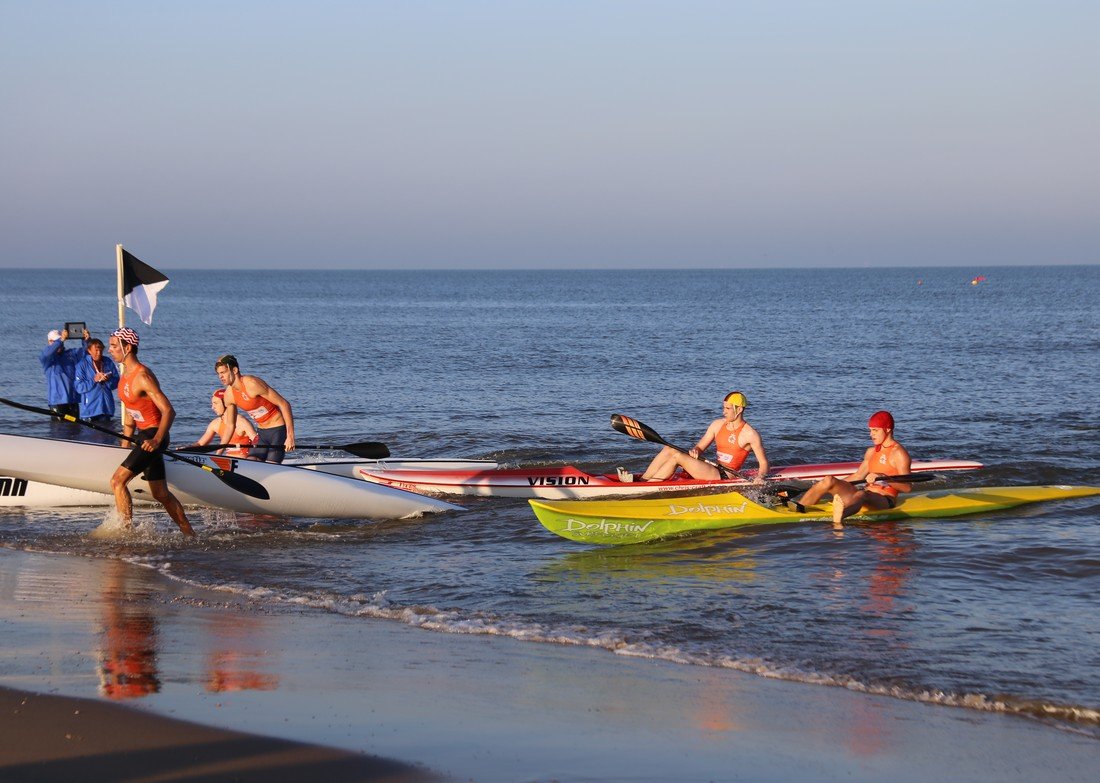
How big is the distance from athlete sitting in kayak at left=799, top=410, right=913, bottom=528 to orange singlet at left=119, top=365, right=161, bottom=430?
5928mm

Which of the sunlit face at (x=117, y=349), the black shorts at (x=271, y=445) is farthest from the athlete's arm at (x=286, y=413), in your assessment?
the sunlit face at (x=117, y=349)

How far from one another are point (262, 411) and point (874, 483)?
627cm

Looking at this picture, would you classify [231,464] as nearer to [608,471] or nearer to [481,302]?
[608,471]

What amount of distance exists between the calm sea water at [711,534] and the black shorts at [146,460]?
700mm

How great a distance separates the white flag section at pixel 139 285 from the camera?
45.0ft

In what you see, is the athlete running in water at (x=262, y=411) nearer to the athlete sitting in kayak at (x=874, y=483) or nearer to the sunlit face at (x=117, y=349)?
the sunlit face at (x=117, y=349)

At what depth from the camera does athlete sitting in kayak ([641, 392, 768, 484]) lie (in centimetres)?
1203

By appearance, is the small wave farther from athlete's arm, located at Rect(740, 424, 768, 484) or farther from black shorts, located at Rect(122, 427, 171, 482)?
athlete's arm, located at Rect(740, 424, 768, 484)

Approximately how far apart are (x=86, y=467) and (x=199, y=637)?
4843 millimetres

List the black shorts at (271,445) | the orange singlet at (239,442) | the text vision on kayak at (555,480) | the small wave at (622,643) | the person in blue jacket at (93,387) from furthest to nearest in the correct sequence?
the person in blue jacket at (93,387) → the text vision on kayak at (555,480) → the orange singlet at (239,442) → the black shorts at (271,445) → the small wave at (622,643)

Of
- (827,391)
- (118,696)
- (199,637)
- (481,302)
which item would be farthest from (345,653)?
(481,302)

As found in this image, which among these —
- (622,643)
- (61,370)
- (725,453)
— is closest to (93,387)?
(61,370)

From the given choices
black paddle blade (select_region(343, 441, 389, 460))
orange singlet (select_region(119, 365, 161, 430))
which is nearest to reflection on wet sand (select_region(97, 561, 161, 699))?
orange singlet (select_region(119, 365, 161, 430))

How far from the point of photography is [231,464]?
36.5 ft
